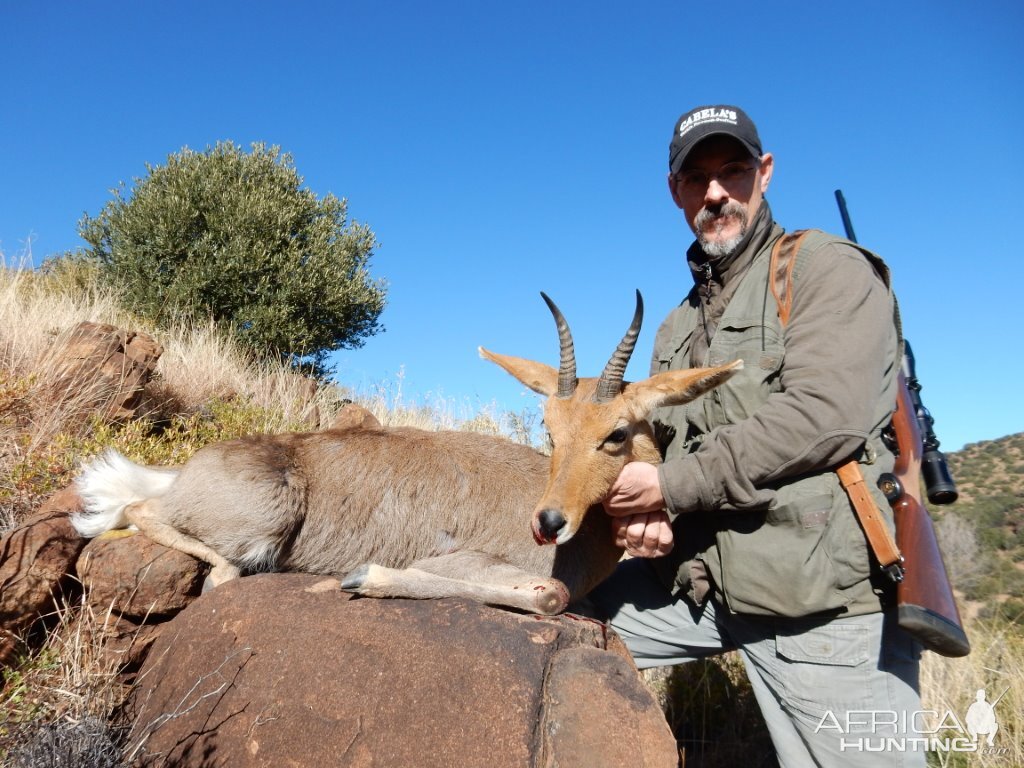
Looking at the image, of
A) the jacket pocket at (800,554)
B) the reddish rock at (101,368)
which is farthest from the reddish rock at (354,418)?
the jacket pocket at (800,554)

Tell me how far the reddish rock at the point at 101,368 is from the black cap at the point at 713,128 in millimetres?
6685

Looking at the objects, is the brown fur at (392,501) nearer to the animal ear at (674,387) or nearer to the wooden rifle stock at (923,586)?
the animal ear at (674,387)

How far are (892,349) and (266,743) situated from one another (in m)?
4.10

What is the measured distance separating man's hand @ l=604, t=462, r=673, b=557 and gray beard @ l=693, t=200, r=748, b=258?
1691 millimetres

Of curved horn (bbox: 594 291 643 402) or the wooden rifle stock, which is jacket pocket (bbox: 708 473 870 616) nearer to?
the wooden rifle stock

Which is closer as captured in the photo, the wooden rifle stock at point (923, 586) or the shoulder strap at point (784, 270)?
the wooden rifle stock at point (923, 586)

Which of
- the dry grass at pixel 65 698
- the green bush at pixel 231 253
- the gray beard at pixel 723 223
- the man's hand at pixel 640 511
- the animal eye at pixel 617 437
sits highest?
the green bush at pixel 231 253

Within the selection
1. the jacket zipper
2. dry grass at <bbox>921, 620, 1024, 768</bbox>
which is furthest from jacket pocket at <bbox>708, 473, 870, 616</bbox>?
dry grass at <bbox>921, 620, 1024, 768</bbox>

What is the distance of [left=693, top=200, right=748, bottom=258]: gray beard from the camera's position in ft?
15.5

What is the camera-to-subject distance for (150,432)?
828cm

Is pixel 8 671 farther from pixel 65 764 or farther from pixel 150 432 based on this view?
pixel 150 432

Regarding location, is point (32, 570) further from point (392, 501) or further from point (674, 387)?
point (674, 387)

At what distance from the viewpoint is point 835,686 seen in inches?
149

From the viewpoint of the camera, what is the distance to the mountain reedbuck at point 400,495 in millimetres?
4520
